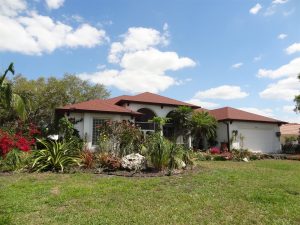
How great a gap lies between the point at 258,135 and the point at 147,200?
77.4 ft

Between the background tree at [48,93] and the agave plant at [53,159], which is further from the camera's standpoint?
the background tree at [48,93]

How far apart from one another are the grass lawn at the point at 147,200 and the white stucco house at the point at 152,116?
9995mm

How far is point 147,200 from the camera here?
7.69 metres

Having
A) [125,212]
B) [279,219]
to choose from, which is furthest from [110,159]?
[279,219]

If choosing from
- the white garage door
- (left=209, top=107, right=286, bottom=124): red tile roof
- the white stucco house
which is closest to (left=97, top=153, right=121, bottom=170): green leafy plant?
the white stucco house

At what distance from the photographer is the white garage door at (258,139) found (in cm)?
2808

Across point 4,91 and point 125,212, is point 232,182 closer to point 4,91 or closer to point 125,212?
point 125,212

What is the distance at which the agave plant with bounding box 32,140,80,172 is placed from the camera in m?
12.5

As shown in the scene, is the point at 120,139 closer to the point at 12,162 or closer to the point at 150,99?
the point at 12,162

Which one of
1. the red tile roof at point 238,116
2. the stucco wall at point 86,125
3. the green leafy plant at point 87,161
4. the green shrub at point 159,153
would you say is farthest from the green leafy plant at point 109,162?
the red tile roof at point 238,116

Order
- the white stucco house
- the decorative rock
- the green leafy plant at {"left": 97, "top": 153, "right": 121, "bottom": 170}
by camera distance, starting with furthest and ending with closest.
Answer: the white stucco house → the green leafy plant at {"left": 97, "top": 153, "right": 121, "bottom": 170} → the decorative rock

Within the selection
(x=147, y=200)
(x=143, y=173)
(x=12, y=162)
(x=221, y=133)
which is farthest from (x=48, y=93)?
(x=147, y=200)

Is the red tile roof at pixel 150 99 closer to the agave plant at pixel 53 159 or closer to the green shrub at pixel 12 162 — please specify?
the agave plant at pixel 53 159

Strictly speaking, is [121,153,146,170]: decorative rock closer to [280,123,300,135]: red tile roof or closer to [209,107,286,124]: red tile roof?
[209,107,286,124]: red tile roof
